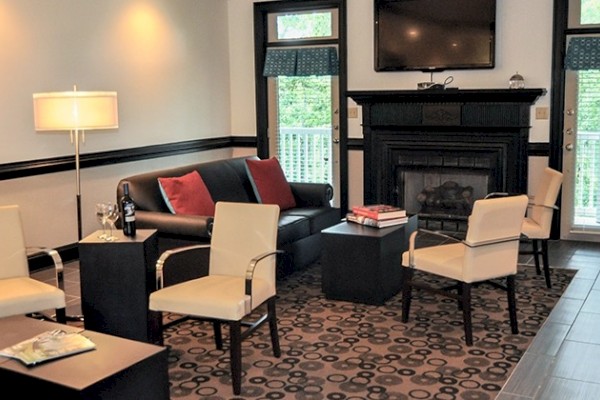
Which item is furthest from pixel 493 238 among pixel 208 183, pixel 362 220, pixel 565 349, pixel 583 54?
pixel 583 54

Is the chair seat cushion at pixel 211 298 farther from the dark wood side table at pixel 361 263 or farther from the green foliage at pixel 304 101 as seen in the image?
the green foliage at pixel 304 101

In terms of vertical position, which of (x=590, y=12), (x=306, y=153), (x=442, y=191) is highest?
(x=590, y=12)

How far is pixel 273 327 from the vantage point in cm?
405

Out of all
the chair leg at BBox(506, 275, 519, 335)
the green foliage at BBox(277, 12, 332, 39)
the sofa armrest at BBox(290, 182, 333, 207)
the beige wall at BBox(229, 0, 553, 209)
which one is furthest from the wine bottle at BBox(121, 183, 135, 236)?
the green foliage at BBox(277, 12, 332, 39)

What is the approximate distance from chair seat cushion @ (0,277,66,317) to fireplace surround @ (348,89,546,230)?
4.15m

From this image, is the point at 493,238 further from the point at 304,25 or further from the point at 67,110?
the point at 304,25

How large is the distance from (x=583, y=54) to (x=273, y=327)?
429 centimetres

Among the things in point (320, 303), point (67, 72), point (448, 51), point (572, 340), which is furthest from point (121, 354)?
point (448, 51)

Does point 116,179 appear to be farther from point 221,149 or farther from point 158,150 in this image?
point 221,149

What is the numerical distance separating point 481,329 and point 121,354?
2439 mm

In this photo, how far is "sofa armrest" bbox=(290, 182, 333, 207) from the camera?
6508 mm

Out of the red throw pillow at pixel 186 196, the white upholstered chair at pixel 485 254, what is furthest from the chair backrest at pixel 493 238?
the red throw pillow at pixel 186 196

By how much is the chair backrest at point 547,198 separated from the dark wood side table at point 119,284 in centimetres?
294

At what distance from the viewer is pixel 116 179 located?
6.92 meters
